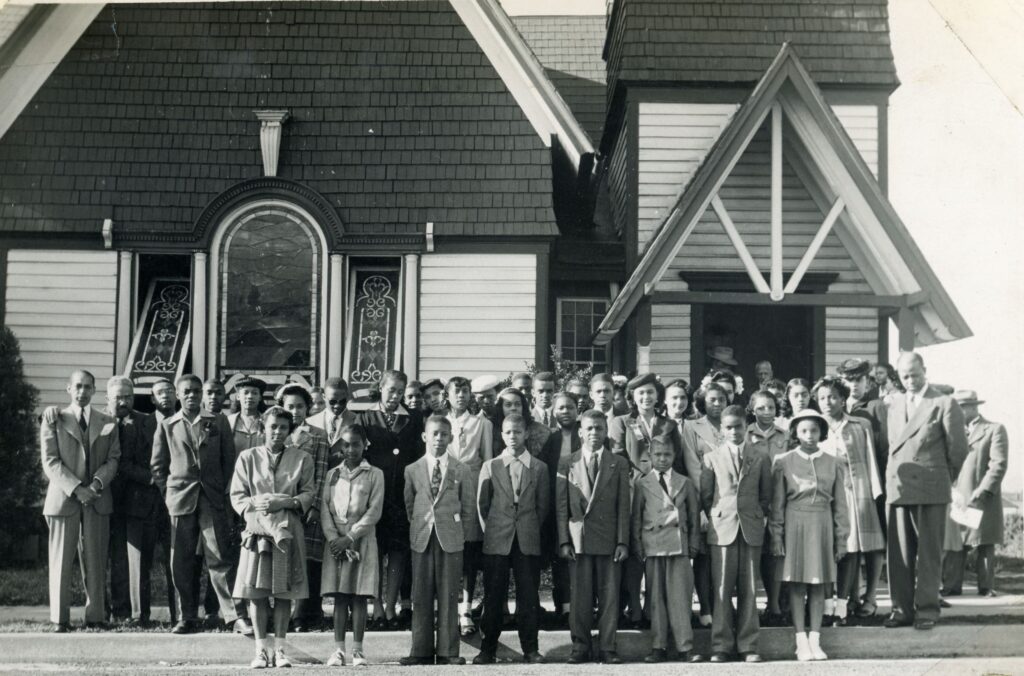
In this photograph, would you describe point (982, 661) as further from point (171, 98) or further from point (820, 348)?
point (171, 98)

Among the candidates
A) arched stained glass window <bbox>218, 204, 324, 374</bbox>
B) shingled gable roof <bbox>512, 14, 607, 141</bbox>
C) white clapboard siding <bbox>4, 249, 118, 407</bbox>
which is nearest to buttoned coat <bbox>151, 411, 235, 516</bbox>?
arched stained glass window <bbox>218, 204, 324, 374</bbox>

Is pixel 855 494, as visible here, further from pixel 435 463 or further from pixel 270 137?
pixel 270 137

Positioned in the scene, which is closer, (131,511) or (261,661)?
(261,661)

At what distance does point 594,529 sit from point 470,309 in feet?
17.6

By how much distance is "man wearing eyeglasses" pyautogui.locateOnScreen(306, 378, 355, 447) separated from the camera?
859cm

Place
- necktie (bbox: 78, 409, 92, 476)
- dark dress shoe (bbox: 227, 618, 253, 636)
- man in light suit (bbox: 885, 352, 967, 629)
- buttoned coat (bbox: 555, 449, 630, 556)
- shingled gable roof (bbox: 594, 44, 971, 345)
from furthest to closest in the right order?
shingled gable roof (bbox: 594, 44, 971, 345), necktie (bbox: 78, 409, 92, 476), man in light suit (bbox: 885, 352, 967, 629), dark dress shoe (bbox: 227, 618, 253, 636), buttoned coat (bbox: 555, 449, 630, 556)

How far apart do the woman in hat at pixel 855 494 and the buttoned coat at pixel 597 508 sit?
1651 mm

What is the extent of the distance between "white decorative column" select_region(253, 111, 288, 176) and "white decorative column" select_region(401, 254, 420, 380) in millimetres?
1743

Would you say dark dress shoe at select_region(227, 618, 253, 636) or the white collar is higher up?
the white collar

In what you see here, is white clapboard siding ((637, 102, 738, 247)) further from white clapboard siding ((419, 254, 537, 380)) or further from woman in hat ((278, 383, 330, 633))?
woman in hat ((278, 383, 330, 633))

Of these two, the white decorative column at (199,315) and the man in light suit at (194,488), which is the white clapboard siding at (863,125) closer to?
the white decorative column at (199,315)

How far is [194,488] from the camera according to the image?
845 cm

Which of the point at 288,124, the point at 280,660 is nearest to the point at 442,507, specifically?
the point at 280,660

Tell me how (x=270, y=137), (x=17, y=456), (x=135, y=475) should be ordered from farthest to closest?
(x=270, y=137) < (x=17, y=456) < (x=135, y=475)
